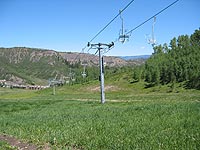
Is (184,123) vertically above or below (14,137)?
above

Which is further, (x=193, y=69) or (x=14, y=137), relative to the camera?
(x=193, y=69)

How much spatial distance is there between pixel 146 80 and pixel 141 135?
125157 mm

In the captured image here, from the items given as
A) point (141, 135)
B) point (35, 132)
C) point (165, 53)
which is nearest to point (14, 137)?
point (35, 132)

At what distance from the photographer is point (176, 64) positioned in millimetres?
122750

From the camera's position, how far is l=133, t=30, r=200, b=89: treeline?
112988mm

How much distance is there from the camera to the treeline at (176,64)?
112988 mm

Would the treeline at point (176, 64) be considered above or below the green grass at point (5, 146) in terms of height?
above

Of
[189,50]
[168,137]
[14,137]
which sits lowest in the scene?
[14,137]

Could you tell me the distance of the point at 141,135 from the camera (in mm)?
11578

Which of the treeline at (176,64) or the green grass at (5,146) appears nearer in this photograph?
the green grass at (5,146)

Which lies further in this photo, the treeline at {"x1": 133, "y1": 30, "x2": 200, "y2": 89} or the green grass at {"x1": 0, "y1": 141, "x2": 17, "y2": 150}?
the treeline at {"x1": 133, "y1": 30, "x2": 200, "y2": 89}

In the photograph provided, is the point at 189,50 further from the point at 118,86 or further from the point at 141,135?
→ the point at 141,135

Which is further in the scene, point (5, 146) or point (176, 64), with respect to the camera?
point (176, 64)

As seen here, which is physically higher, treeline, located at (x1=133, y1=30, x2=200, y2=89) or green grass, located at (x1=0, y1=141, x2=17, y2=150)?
treeline, located at (x1=133, y1=30, x2=200, y2=89)
